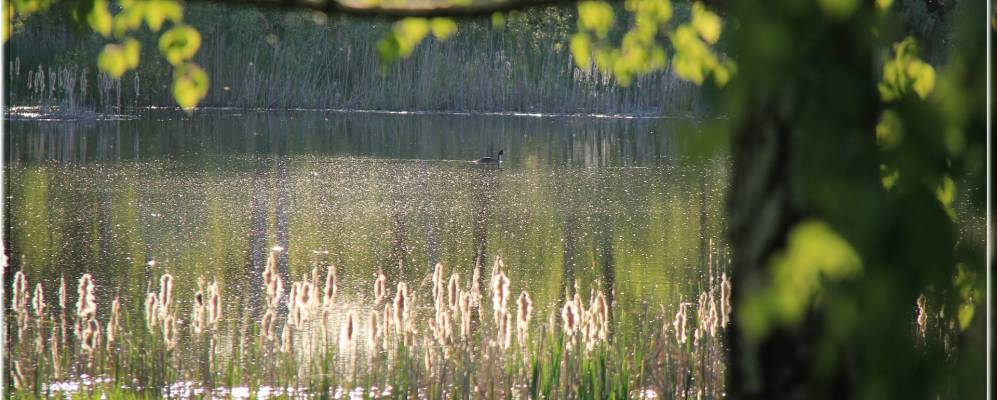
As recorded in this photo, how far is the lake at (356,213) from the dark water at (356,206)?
30 mm

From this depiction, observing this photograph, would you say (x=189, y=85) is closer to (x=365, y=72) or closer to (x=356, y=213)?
(x=356, y=213)

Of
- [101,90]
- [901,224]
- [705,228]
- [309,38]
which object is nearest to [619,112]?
[309,38]

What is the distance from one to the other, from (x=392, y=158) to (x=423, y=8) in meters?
14.1

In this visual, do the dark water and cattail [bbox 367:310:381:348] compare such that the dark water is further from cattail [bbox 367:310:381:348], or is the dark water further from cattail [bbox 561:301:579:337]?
cattail [bbox 367:310:381:348]

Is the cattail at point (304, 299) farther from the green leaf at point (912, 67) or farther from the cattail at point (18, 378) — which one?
the green leaf at point (912, 67)

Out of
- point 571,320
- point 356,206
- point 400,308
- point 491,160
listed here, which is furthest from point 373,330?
point 491,160


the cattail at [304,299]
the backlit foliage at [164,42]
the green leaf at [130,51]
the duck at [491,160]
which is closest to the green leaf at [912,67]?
the backlit foliage at [164,42]

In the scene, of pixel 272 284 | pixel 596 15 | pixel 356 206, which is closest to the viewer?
pixel 596 15

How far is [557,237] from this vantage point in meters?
10.4

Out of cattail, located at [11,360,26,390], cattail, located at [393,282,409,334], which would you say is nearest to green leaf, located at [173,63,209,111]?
cattail, located at [393,282,409,334]

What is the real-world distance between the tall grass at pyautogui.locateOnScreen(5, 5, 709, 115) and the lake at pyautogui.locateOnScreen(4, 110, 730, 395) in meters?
1.79

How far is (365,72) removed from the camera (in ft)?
74.6

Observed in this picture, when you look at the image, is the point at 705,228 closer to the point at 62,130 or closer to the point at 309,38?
the point at 62,130

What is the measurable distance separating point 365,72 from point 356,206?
35.6 ft
